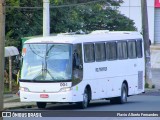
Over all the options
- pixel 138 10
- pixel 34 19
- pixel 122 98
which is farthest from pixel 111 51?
pixel 138 10

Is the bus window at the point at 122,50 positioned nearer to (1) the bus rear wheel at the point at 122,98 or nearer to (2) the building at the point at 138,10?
(1) the bus rear wheel at the point at 122,98

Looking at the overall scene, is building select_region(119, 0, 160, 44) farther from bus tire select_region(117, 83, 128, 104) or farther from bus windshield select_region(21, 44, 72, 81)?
bus windshield select_region(21, 44, 72, 81)

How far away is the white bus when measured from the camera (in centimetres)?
2653

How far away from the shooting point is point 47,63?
26.8 m

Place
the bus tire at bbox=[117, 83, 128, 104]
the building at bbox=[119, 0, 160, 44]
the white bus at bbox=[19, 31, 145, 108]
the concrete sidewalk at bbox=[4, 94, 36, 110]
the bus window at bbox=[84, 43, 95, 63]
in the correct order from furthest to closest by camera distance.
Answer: the building at bbox=[119, 0, 160, 44] < the bus tire at bbox=[117, 83, 128, 104] < the concrete sidewalk at bbox=[4, 94, 36, 110] < the bus window at bbox=[84, 43, 95, 63] < the white bus at bbox=[19, 31, 145, 108]

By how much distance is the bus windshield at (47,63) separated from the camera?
26594 millimetres

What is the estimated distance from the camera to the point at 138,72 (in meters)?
33.4

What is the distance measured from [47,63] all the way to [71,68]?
952 millimetres

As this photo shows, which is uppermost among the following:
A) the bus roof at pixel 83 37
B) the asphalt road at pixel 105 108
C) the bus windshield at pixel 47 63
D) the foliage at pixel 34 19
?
the foliage at pixel 34 19

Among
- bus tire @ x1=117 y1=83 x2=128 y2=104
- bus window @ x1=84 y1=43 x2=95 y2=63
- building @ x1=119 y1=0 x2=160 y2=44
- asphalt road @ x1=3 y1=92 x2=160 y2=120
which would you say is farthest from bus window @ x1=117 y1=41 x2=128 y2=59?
building @ x1=119 y1=0 x2=160 y2=44

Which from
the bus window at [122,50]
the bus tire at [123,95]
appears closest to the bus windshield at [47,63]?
the bus window at [122,50]

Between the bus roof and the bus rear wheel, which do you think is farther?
the bus rear wheel

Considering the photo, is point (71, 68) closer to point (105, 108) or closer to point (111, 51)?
point (105, 108)

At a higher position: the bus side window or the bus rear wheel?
the bus side window
